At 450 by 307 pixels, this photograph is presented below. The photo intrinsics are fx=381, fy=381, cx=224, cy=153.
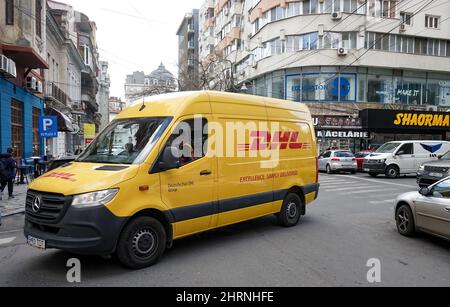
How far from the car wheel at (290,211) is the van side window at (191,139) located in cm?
258

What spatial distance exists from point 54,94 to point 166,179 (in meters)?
23.6

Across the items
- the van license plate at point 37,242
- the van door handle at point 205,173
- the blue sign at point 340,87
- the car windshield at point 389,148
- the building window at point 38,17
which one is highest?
the building window at point 38,17

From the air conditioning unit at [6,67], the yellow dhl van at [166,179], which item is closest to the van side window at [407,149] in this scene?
the yellow dhl van at [166,179]

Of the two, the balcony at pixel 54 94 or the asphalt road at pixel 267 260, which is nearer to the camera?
the asphalt road at pixel 267 260

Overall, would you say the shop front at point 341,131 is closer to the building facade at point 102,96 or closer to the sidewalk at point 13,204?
the sidewalk at point 13,204

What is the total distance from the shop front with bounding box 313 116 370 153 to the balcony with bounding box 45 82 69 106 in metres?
20.3

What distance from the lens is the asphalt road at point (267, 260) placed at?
4.80m

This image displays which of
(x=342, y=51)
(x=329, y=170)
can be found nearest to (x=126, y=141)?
(x=329, y=170)

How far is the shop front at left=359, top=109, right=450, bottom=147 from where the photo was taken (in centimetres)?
3184

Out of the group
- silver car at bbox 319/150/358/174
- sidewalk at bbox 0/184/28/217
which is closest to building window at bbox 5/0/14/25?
sidewalk at bbox 0/184/28/217

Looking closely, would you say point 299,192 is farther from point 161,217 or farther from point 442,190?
point 161,217

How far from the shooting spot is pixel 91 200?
4.72 metres

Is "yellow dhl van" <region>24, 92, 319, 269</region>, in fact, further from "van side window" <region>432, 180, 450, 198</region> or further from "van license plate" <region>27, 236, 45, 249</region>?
"van side window" <region>432, 180, 450, 198</region>
